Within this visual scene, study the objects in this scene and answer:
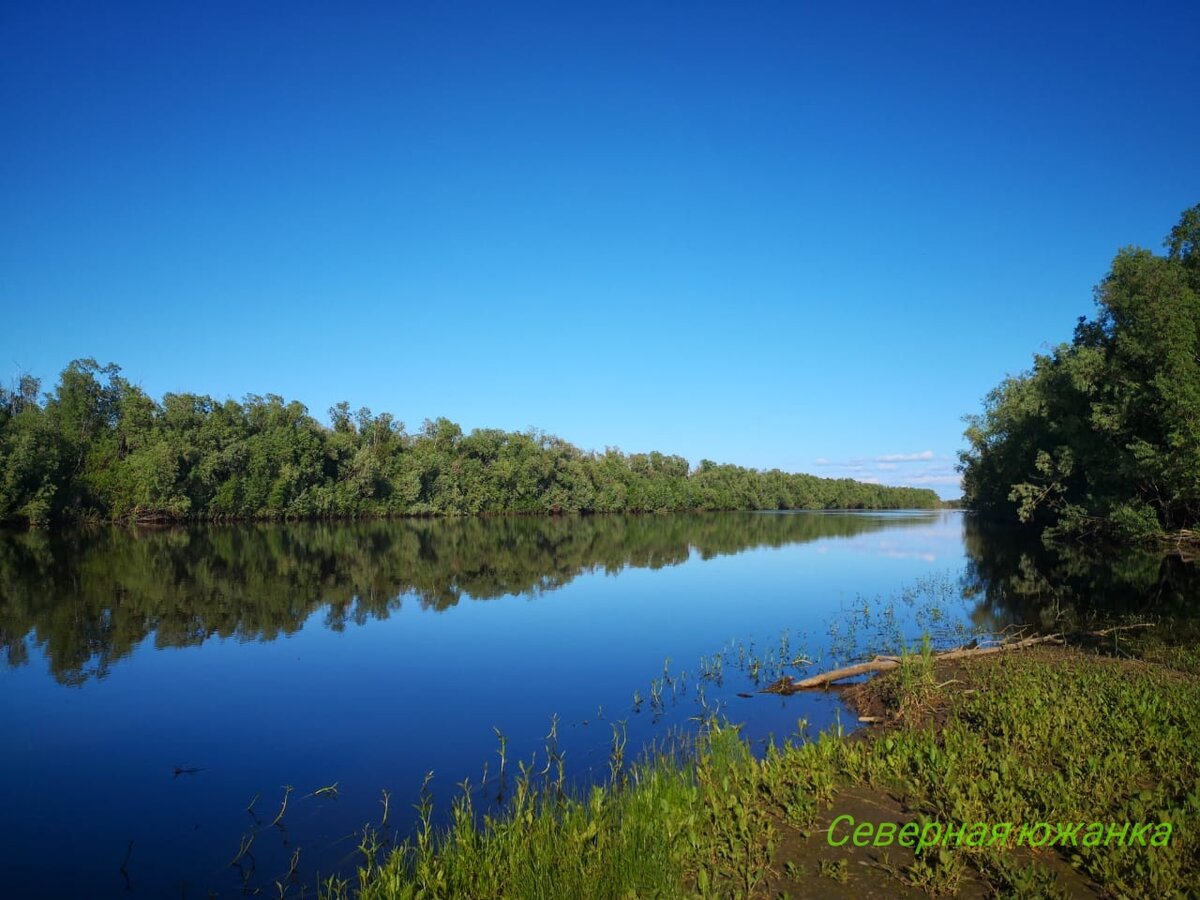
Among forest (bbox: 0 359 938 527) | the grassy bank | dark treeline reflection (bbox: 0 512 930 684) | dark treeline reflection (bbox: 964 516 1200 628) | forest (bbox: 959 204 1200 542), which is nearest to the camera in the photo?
the grassy bank

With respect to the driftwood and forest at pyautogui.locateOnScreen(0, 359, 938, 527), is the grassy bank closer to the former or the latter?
the driftwood

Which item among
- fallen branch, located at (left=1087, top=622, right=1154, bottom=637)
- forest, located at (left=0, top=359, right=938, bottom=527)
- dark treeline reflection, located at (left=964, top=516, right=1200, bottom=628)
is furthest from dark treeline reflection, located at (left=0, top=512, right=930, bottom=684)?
fallen branch, located at (left=1087, top=622, right=1154, bottom=637)

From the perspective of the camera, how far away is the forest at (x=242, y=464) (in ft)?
235

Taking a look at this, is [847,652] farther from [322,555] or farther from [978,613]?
[322,555]

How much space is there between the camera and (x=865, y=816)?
7.58 meters

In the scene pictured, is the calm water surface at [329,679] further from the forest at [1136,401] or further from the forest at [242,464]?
the forest at [242,464]

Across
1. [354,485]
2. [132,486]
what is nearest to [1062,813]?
[132,486]

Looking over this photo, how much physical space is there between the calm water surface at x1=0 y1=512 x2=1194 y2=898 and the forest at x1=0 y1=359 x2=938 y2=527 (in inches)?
1487

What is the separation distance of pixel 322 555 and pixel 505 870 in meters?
41.9

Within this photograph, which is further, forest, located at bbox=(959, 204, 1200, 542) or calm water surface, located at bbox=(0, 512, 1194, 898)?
forest, located at bbox=(959, 204, 1200, 542)

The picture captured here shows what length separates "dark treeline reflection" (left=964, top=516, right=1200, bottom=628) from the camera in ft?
76.2

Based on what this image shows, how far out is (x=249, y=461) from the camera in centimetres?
8462

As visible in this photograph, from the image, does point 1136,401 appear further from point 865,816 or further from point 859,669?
point 865,816

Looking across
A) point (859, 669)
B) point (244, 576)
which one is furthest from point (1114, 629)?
point (244, 576)
